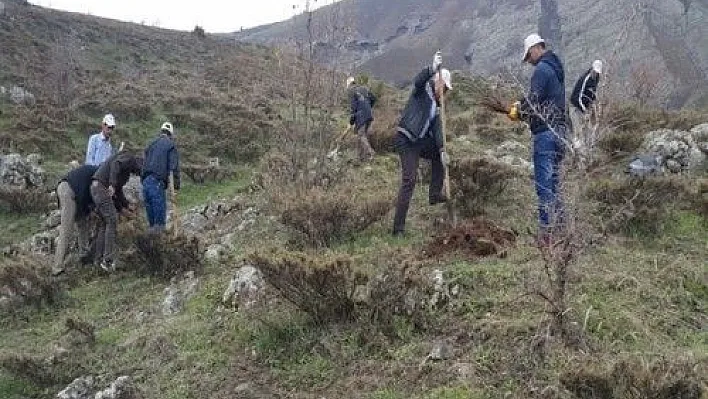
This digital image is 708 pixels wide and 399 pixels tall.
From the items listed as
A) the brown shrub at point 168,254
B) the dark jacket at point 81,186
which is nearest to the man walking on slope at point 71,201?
the dark jacket at point 81,186

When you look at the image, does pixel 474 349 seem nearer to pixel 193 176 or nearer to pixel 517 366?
pixel 517 366

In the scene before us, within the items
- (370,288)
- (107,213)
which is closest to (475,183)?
(370,288)

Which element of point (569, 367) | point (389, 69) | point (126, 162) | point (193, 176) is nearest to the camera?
point (569, 367)

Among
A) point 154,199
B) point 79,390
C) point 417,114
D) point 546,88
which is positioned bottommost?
point 79,390

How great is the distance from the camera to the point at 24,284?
22.1 feet

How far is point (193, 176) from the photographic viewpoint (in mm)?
12406

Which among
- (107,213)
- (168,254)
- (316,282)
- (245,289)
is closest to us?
(316,282)

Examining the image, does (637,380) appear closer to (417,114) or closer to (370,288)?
(370,288)

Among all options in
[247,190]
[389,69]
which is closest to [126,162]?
[247,190]

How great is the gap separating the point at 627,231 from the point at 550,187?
0.98 metres

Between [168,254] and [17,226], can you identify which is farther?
[17,226]

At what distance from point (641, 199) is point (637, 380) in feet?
11.8

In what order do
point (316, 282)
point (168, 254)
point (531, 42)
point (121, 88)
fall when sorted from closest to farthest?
point (316, 282)
point (531, 42)
point (168, 254)
point (121, 88)

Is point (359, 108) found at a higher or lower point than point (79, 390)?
higher
